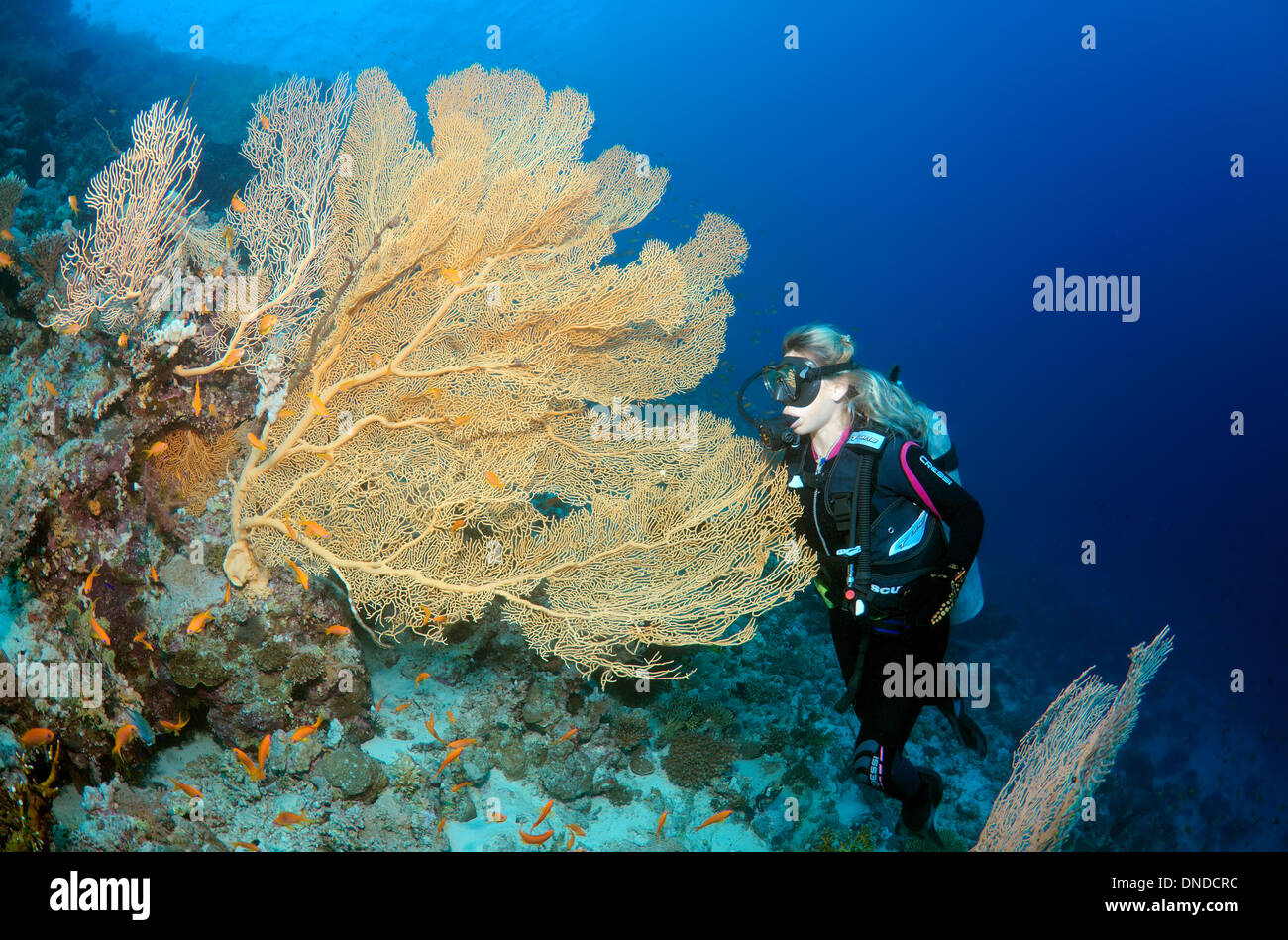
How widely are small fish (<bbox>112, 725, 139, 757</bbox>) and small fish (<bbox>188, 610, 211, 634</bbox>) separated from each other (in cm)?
58

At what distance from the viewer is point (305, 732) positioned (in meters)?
3.56

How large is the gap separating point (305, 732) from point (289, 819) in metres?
0.47

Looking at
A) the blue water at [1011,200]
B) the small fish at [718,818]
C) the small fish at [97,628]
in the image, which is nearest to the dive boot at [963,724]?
the small fish at [718,818]

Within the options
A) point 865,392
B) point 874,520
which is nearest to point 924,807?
point 874,520

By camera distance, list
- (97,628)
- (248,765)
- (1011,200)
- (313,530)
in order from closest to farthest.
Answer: (97,628) → (313,530) → (248,765) → (1011,200)

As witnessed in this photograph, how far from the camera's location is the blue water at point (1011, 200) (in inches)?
1618

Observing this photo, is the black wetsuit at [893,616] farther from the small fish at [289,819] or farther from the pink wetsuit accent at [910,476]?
the small fish at [289,819]

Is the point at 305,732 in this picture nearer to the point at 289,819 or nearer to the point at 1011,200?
the point at 289,819

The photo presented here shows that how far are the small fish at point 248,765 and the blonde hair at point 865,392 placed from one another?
13.8 ft

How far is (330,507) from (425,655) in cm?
207

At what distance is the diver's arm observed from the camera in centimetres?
321

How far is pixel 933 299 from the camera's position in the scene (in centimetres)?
6138
